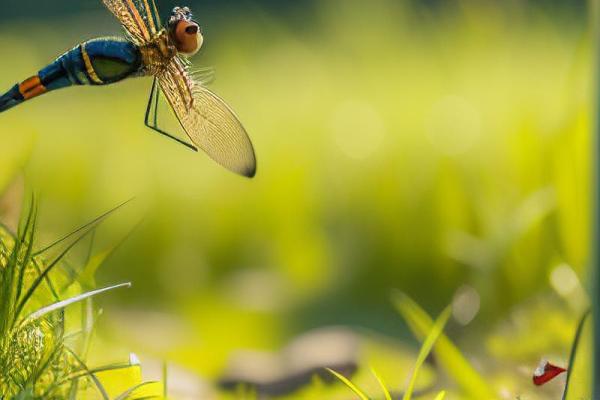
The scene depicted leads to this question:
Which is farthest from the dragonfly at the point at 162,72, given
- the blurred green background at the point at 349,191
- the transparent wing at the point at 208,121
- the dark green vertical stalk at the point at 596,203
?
the blurred green background at the point at 349,191

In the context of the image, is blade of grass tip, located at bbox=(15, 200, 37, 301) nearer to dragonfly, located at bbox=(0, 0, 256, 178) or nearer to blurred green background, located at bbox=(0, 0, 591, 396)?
dragonfly, located at bbox=(0, 0, 256, 178)

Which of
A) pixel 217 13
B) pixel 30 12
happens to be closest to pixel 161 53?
pixel 217 13

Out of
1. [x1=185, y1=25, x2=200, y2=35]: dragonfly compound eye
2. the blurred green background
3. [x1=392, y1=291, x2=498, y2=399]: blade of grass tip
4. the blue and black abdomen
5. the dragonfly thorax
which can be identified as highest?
the blurred green background

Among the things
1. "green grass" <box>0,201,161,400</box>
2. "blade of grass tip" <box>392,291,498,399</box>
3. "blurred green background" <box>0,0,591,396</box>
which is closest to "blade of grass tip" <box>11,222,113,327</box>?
"green grass" <box>0,201,161,400</box>

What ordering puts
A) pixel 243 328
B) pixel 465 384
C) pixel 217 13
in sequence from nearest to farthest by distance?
pixel 465 384 → pixel 243 328 → pixel 217 13

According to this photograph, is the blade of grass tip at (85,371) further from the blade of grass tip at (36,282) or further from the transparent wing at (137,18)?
the transparent wing at (137,18)

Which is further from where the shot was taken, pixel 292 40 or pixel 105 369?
pixel 292 40

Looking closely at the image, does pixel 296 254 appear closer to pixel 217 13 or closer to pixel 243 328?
pixel 243 328

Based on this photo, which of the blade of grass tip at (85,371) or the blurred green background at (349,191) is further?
the blurred green background at (349,191)
